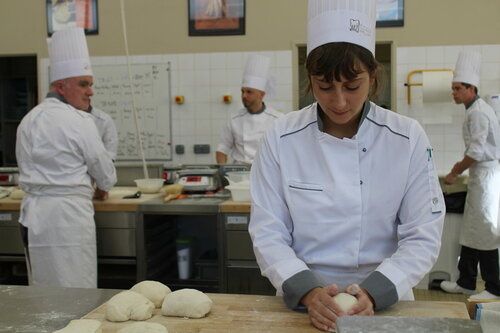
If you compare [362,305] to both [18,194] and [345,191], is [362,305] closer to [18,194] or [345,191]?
[345,191]

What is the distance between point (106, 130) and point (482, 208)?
3578 mm

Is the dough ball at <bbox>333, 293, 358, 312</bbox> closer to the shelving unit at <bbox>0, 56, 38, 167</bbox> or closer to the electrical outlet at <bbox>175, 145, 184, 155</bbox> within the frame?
the electrical outlet at <bbox>175, 145, 184, 155</bbox>

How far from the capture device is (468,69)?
14.0 feet

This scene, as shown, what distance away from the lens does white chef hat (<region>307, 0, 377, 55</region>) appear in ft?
4.21

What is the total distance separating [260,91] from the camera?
4.46m

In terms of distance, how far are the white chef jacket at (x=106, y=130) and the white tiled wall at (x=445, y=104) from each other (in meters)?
2.98

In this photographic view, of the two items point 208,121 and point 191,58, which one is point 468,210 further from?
point 191,58

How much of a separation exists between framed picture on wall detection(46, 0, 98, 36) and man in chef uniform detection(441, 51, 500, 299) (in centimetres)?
399

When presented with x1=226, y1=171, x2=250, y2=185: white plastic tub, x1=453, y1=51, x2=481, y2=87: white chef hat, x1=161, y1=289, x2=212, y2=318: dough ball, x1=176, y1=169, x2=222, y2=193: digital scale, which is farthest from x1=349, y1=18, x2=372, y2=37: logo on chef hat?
x1=453, y1=51, x2=481, y2=87: white chef hat

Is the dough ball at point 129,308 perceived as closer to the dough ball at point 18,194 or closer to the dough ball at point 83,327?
the dough ball at point 83,327

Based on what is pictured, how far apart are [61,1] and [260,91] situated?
9.13 feet

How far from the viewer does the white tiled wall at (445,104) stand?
4938 mm

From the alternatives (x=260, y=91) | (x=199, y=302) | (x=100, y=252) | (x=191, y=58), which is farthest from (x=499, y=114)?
(x=199, y=302)

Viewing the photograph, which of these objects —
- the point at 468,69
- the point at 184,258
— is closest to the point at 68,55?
the point at 184,258
